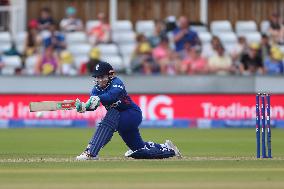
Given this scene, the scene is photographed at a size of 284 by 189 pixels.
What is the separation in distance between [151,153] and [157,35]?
9650 millimetres

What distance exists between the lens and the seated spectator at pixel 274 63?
22703mm

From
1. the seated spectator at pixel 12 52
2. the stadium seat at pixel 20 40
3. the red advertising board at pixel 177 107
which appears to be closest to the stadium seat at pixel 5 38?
the stadium seat at pixel 20 40

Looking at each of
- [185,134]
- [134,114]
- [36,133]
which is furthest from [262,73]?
[134,114]

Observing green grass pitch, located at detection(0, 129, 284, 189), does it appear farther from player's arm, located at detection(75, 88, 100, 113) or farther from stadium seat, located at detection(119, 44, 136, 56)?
stadium seat, located at detection(119, 44, 136, 56)

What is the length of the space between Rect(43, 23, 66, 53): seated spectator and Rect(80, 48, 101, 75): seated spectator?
2.16 feet

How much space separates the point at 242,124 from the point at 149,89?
75.3 inches

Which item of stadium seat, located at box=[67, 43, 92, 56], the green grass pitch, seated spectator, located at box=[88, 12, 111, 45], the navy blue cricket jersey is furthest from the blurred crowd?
the navy blue cricket jersey

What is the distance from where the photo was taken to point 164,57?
2261 centimetres

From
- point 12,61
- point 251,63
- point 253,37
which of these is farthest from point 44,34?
point 253,37

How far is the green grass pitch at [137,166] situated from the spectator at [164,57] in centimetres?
409

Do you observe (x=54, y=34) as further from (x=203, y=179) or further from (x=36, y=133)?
(x=203, y=179)

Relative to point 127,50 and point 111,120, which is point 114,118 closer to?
point 111,120

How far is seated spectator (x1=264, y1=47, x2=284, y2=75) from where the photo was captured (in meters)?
22.7

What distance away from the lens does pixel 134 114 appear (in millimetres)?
13375
